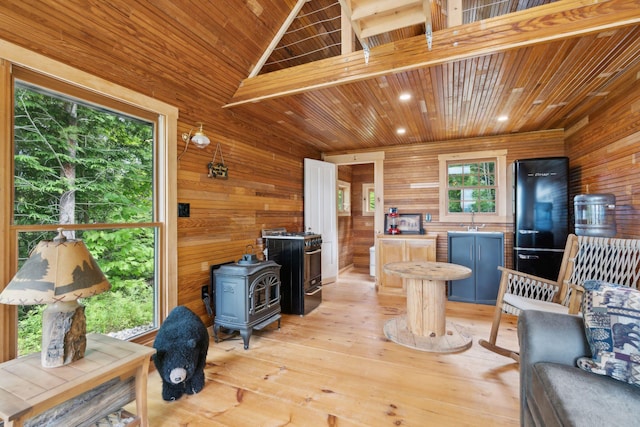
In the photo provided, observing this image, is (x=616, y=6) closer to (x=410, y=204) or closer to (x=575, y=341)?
(x=575, y=341)

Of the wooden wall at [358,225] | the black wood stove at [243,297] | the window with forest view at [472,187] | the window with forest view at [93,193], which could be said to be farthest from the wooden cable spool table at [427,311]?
the wooden wall at [358,225]

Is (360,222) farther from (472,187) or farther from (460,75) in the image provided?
(460,75)

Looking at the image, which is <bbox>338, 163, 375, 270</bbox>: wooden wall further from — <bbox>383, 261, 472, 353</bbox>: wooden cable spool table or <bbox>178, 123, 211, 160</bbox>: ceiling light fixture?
<bbox>178, 123, 211, 160</bbox>: ceiling light fixture

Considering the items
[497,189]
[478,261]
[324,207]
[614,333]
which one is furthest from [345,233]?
[614,333]

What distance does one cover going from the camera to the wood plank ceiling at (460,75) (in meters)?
1.91

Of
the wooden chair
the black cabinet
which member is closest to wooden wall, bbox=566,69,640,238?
the wooden chair

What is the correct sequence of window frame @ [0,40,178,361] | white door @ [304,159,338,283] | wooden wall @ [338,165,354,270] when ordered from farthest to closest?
wooden wall @ [338,165,354,270]
white door @ [304,159,338,283]
window frame @ [0,40,178,361]

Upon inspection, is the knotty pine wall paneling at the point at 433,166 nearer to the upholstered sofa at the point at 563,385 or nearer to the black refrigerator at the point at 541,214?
the black refrigerator at the point at 541,214

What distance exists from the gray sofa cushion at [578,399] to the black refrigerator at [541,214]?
2.87m

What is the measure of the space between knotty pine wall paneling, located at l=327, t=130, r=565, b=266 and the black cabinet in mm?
446

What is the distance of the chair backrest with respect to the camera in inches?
83.5

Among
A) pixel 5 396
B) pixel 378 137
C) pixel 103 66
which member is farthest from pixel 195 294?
pixel 378 137

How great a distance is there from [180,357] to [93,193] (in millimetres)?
1361

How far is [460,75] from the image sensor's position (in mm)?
2502
